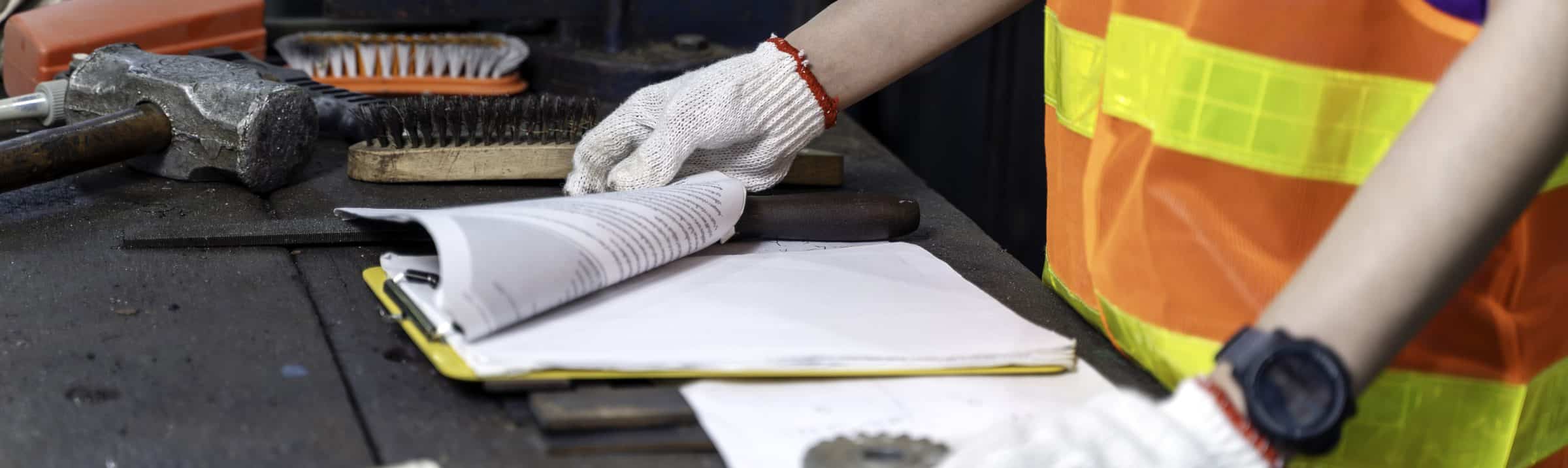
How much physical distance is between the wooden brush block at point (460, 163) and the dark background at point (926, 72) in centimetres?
48

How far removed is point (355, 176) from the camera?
1.22 meters

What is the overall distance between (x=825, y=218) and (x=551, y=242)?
0.28 metres

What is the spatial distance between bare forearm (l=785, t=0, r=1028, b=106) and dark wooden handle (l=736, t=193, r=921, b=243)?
13 centimetres

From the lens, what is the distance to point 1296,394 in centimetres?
59

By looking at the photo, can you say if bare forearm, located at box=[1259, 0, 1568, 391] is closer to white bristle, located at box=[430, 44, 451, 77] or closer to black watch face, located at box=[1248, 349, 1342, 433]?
black watch face, located at box=[1248, 349, 1342, 433]

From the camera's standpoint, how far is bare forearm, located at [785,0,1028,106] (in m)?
1.06

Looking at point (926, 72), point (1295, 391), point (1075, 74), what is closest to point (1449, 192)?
point (1295, 391)

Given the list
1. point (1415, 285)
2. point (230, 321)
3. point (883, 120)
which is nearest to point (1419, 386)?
point (1415, 285)

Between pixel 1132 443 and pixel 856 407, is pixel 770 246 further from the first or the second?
pixel 1132 443

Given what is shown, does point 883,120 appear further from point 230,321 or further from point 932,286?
point 230,321

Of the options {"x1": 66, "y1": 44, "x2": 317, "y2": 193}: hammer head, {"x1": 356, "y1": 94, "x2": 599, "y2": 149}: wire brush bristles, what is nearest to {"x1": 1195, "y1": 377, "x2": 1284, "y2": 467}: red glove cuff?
{"x1": 356, "y1": 94, "x2": 599, "y2": 149}: wire brush bristles

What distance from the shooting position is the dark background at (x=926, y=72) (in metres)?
1.68

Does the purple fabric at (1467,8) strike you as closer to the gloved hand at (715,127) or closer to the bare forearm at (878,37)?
the bare forearm at (878,37)

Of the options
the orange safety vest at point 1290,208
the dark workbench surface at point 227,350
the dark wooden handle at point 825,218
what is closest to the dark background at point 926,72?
the dark workbench surface at point 227,350
